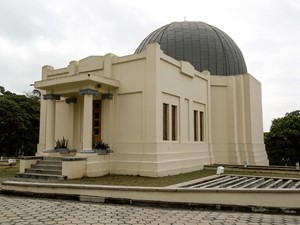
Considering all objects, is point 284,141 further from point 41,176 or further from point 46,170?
point 41,176

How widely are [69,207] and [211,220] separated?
3.55 m

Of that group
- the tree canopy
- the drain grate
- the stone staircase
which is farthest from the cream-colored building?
the tree canopy

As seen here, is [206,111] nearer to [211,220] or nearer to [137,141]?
[137,141]

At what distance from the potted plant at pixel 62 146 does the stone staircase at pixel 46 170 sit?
0.91 meters

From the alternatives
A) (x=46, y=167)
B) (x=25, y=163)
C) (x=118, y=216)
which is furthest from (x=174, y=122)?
(x=118, y=216)

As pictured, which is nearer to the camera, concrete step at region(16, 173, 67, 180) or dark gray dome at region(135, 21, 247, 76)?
concrete step at region(16, 173, 67, 180)

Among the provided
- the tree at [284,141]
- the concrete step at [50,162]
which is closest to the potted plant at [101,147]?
the concrete step at [50,162]

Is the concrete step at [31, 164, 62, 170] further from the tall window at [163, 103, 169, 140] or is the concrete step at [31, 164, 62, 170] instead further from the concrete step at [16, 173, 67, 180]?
the tall window at [163, 103, 169, 140]

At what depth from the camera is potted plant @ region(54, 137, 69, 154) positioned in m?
14.8

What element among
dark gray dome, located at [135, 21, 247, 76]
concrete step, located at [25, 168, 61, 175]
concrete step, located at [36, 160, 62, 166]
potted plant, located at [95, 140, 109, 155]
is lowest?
concrete step, located at [25, 168, 61, 175]

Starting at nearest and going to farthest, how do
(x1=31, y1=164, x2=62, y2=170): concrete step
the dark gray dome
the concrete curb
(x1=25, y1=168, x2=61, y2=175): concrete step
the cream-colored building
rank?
the concrete curb → (x1=25, y1=168, x2=61, y2=175): concrete step → (x1=31, y1=164, x2=62, y2=170): concrete step → the cream-colored building → the dark gray dome

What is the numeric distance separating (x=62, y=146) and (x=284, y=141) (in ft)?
66.8

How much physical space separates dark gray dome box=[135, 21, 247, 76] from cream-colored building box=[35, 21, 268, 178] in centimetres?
8

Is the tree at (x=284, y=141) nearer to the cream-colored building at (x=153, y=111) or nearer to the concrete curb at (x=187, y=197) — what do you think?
the cream-colored building at (x=153, y=111)
